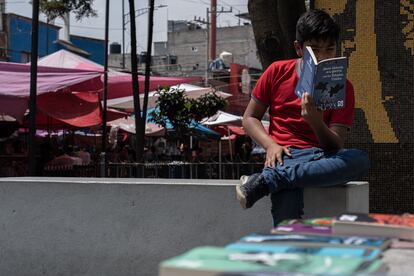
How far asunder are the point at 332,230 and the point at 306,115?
1.48 m

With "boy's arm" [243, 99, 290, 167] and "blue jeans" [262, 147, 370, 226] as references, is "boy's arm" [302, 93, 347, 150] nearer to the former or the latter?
"blue jeans" [262, 147, 370, 226]

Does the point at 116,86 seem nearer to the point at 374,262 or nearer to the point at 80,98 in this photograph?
the point at 80,98

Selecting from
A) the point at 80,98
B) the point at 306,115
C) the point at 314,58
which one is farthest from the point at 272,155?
the point at 80,98

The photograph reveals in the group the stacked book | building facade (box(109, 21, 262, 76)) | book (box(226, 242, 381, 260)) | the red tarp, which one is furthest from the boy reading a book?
building facade (box(109, 21, 262, 76))

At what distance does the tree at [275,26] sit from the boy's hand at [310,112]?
4.03 metres

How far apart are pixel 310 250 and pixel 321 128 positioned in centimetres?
206

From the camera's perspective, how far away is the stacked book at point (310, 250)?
163 centimetres

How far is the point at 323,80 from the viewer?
3818 mm

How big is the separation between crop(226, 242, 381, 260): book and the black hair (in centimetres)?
214

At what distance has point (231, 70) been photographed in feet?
159

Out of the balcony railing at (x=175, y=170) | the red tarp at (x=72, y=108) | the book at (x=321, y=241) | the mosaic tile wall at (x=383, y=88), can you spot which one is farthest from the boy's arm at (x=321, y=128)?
the red tarp at (x=72, y=108)

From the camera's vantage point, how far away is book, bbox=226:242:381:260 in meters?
1.86

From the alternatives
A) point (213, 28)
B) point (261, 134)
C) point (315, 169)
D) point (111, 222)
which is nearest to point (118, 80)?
point (111, 222)

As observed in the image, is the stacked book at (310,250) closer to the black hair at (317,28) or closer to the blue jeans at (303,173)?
the blue jeans at (303,173)
